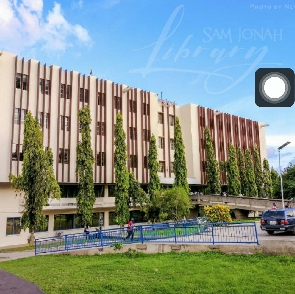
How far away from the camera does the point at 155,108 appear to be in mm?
40812

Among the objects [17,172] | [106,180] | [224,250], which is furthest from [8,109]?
[224,250]

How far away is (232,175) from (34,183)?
28.8 metres

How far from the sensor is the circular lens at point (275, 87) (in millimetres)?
2496

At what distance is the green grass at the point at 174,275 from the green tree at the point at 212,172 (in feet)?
95.5

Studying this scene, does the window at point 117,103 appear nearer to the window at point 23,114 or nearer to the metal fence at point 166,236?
the window at point 23,114

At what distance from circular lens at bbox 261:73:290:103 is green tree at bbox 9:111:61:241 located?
24.8 metres

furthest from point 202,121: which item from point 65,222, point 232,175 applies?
point 65,222

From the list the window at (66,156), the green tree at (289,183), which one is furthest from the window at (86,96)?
the green tree at (289,183)

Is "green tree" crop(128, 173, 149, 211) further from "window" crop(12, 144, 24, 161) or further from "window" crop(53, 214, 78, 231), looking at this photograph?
"window" crop(12, 144, 24, 161)

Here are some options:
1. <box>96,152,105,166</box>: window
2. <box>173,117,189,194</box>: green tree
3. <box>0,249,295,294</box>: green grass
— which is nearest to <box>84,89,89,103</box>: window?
<box>96,152,105,166</box>: window

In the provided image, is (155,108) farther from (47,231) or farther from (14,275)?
(14,275)

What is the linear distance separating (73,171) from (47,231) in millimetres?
6421

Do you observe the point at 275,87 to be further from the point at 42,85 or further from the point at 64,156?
the point at 42,85

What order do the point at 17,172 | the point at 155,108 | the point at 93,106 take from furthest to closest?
the point at 155,108 < the point at 93,106 < the point at 17,172
